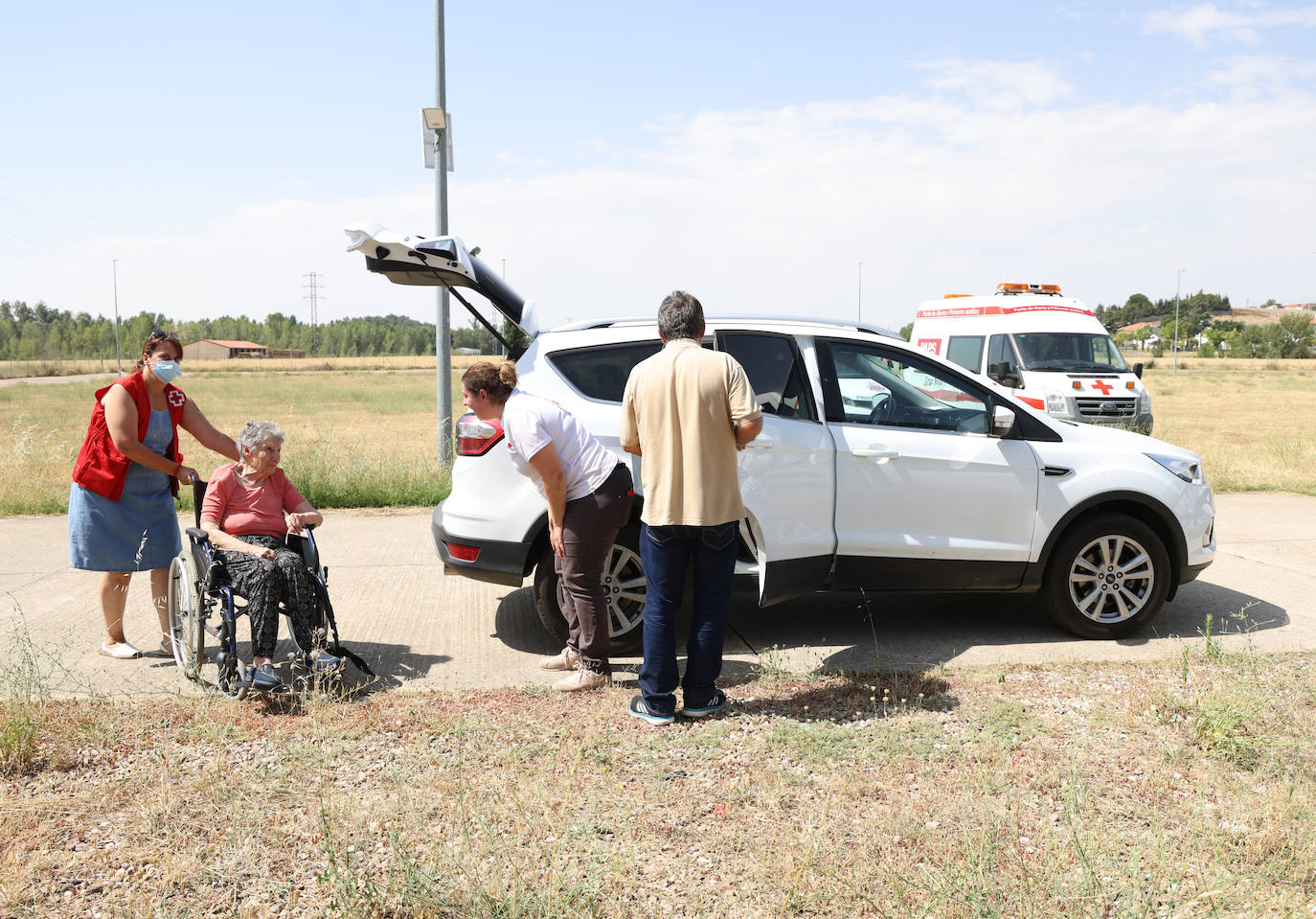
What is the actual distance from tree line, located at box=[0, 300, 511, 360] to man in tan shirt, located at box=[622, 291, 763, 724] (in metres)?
107

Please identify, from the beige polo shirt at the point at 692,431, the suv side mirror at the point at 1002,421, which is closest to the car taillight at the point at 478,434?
the beige polo shirt at the point at 692,431

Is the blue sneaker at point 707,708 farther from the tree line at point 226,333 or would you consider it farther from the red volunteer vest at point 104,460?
the tree line at point 226,333

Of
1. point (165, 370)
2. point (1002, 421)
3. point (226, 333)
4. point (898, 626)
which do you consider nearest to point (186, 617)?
point (165, 370)

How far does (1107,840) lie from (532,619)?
381cm

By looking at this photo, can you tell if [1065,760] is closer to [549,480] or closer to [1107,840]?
[1107,840]

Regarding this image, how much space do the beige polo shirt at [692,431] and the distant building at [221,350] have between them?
140157mm

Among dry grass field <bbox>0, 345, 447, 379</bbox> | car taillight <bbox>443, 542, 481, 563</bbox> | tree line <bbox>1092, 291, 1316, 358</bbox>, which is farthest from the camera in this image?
tree line <bbox>1092, 291, 1316, 358</bbox>

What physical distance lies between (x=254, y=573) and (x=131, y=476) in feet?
3.79

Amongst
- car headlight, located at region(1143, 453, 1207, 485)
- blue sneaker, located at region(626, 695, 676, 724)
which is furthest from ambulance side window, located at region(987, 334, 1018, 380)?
blue sneaker, located at region(626, 695, 676, 724)

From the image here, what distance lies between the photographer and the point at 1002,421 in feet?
17.7

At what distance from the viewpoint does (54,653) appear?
5195 millimetres

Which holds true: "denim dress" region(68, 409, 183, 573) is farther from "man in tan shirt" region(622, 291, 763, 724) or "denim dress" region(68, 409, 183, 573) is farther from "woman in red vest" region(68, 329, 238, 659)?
"man in tan shirt" region(622, 291, 763, 724)

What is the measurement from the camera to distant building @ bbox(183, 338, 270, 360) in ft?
447

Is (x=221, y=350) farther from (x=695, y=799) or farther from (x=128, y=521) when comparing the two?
(x=695, y=799)
